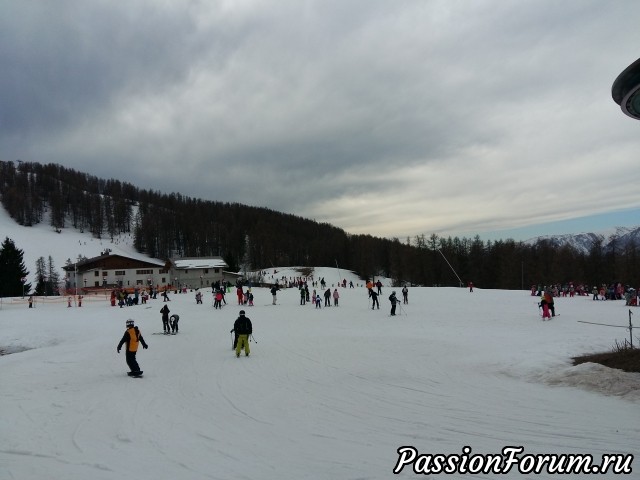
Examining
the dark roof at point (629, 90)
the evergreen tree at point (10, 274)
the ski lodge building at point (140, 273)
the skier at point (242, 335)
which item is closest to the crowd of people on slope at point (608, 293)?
the dark roof at point (629, 90)

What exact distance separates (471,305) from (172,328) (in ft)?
65.6

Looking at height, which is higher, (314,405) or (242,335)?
(242,335)

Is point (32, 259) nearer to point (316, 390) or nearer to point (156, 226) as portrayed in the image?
point (156, 226)

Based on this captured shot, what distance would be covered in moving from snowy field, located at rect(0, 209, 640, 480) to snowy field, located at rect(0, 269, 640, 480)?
0.04 meters

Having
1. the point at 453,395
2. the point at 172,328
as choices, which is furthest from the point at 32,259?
the point at 453,395

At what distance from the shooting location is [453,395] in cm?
935

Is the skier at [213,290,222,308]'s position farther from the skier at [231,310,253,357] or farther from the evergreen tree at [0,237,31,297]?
the evergreen tree at [0,237,31,297]

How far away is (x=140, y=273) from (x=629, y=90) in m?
89.3

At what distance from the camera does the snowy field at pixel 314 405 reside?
20.1ft

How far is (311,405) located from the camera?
8.88 meters

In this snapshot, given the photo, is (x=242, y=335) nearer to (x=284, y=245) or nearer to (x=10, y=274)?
(x=10, y=274)

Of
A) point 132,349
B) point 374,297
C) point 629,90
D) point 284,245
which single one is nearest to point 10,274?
point 374,297

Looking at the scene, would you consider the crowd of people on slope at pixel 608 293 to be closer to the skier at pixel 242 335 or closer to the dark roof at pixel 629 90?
the dark roof at pixel 629 90

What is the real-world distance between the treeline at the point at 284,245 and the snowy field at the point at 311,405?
71.2 metres
